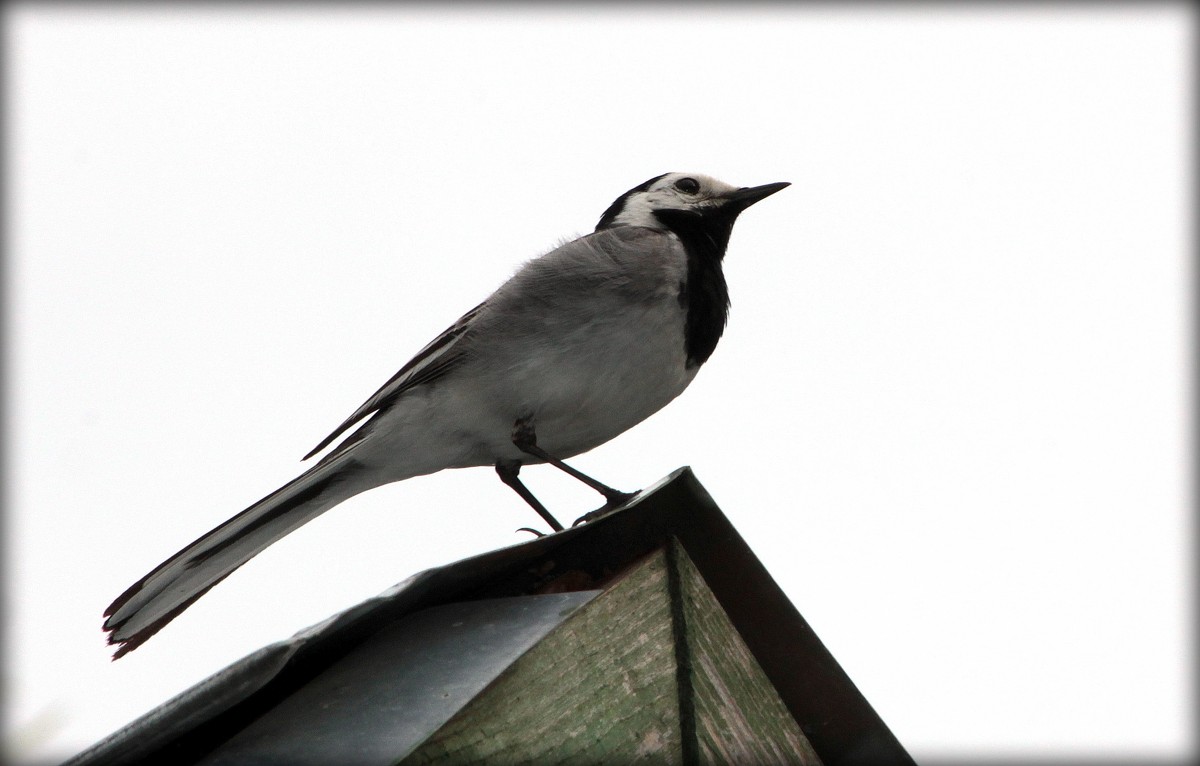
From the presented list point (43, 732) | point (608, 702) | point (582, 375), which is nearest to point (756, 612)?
point (608, 702)

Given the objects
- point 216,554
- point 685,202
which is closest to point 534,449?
point 216,554

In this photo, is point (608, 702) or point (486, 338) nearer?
point (608, 702)

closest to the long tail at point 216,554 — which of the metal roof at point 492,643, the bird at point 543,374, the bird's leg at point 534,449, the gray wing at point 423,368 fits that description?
the bird at point 543,374

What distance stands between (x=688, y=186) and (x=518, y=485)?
1.96 meters

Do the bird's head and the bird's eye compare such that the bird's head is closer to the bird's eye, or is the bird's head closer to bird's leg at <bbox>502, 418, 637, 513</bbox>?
the bird's eye

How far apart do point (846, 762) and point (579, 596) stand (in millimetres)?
968

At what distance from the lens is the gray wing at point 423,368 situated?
5.19 m

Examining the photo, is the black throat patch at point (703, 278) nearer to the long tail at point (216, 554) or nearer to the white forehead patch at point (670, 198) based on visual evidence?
the white forehead patch at point (670, 198)

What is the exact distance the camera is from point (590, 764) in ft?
10.2

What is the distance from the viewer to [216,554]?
423 cm

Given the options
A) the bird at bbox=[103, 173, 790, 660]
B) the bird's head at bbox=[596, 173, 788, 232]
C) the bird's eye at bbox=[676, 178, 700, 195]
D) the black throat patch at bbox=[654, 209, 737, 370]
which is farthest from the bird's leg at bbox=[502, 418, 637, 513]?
the bird's eye at bbox=[676, 178, 700, 195]

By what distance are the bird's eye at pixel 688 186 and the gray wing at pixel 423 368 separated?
1.65 m

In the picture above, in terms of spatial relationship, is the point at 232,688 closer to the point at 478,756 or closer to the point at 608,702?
the point at 478,756

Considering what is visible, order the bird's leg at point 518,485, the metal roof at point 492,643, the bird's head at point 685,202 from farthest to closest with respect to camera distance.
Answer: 1. the bird's head at point 685,202
2. the bird's leg at point 518,485
3. the metal roof at point 492,643
